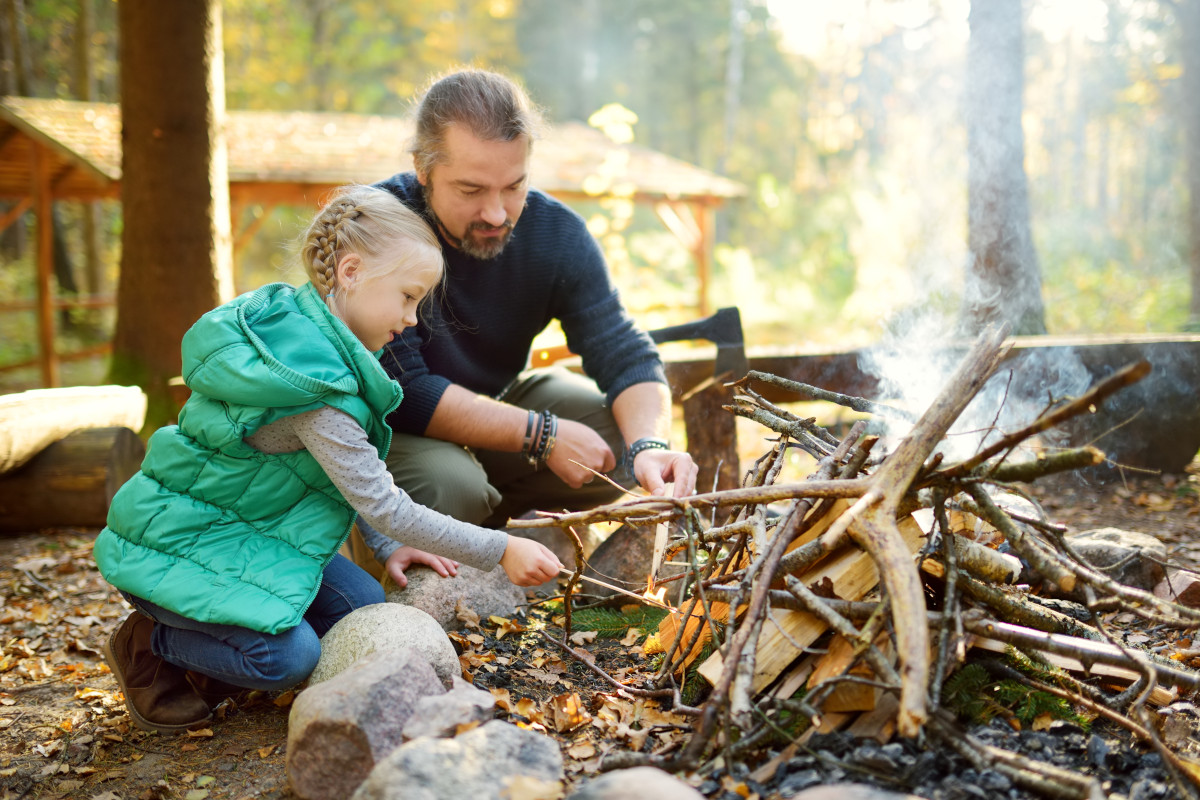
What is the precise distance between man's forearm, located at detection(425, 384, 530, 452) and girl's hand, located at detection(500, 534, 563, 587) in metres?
0.86

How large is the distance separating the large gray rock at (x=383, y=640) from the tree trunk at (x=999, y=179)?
16.7 feet

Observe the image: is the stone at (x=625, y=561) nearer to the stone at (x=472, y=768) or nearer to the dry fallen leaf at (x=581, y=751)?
the dry fallen leaf at (x=581, y=751)

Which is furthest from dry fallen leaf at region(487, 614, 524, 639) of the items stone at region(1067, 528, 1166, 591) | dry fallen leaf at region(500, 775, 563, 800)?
stone at region(1067, 528, 1166, 591)

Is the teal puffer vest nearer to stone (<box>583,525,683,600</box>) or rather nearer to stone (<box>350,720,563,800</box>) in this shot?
stone (<box>350,720,563,800</box>)

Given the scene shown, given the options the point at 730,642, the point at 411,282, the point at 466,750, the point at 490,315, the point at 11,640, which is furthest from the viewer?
the point at 490,315

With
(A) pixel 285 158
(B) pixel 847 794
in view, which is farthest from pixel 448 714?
(A) pixel 285 158

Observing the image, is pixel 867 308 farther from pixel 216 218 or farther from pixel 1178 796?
pixel 1178 796

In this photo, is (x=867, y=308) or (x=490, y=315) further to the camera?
(x=867, y=308)

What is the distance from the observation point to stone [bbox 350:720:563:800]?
5.03 feet

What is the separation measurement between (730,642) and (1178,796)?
97 cm

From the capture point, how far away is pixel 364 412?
217 centimetres

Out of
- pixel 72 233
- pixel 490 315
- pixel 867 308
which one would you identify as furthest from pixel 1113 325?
pixel 72 233

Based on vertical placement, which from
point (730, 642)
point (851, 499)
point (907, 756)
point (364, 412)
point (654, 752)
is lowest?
point (654, 752)

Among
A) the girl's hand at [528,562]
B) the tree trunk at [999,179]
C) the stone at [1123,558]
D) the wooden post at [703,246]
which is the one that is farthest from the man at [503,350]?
the wooden post at [703,246]
